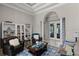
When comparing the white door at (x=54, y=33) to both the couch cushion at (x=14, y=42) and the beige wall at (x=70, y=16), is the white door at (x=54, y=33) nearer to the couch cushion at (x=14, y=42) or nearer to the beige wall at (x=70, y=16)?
the beige wall at (x=70, y=16)

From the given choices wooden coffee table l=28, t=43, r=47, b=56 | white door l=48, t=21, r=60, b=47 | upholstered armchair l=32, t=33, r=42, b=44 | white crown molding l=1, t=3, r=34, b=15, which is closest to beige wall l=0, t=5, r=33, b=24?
white crown molding l=1, t=3, r=34, b=15

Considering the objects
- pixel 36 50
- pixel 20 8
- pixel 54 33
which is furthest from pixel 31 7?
pixel 36 50

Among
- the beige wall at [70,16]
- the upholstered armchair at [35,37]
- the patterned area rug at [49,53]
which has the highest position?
the beige wall at [70,16]

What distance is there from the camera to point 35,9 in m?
2.38

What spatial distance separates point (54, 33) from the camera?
7.88 feet

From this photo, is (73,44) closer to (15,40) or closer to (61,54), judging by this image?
(61,54)

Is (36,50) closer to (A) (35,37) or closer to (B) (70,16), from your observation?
(A) (35,37)

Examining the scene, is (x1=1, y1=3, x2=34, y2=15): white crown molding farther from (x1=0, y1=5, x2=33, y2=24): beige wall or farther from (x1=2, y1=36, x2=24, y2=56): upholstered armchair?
(x1=2, y1=36, x2=24, y2=56): upholstered armchair

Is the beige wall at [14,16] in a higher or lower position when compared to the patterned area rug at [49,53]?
higher

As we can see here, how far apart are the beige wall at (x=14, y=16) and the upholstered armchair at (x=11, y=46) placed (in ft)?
1.30

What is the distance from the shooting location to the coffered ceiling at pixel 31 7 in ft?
7.53

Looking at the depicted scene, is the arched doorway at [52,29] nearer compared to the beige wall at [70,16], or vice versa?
the beige wall at [70,16]

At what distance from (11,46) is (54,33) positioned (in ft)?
3.24

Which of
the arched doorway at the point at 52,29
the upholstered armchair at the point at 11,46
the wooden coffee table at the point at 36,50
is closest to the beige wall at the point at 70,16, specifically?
the arched doorway at the point at 52,29
